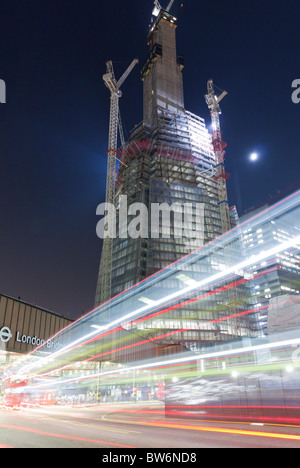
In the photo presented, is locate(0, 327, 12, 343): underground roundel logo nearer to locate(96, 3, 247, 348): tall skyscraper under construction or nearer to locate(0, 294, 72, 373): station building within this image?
locate(0, 294, 72, 373): station building

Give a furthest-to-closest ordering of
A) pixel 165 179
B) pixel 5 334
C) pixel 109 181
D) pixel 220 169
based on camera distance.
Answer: pixel 165 179
pixel 220 169
pixel 109 181
pixel 5 334

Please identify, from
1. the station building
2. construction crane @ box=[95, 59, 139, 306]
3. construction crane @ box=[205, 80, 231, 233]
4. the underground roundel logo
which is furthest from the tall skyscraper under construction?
the underground roundel logo

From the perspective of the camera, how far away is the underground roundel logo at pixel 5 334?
2292 centimetres

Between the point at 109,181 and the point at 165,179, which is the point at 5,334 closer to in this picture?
the point at 109,181

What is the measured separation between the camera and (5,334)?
23188 millimetres

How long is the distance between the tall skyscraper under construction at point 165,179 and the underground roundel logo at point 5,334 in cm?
7665

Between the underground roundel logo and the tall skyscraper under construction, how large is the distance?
251 ft

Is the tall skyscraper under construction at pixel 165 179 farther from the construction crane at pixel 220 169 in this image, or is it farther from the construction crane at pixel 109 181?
the construction crane at pixel 109 181

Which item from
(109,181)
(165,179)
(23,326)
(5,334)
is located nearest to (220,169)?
(165,179)

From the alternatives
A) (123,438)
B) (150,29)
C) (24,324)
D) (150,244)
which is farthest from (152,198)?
(150,29)

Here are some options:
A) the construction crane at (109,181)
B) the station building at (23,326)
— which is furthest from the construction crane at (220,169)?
the station building at (23,326)

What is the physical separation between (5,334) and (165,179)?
102412 mm
